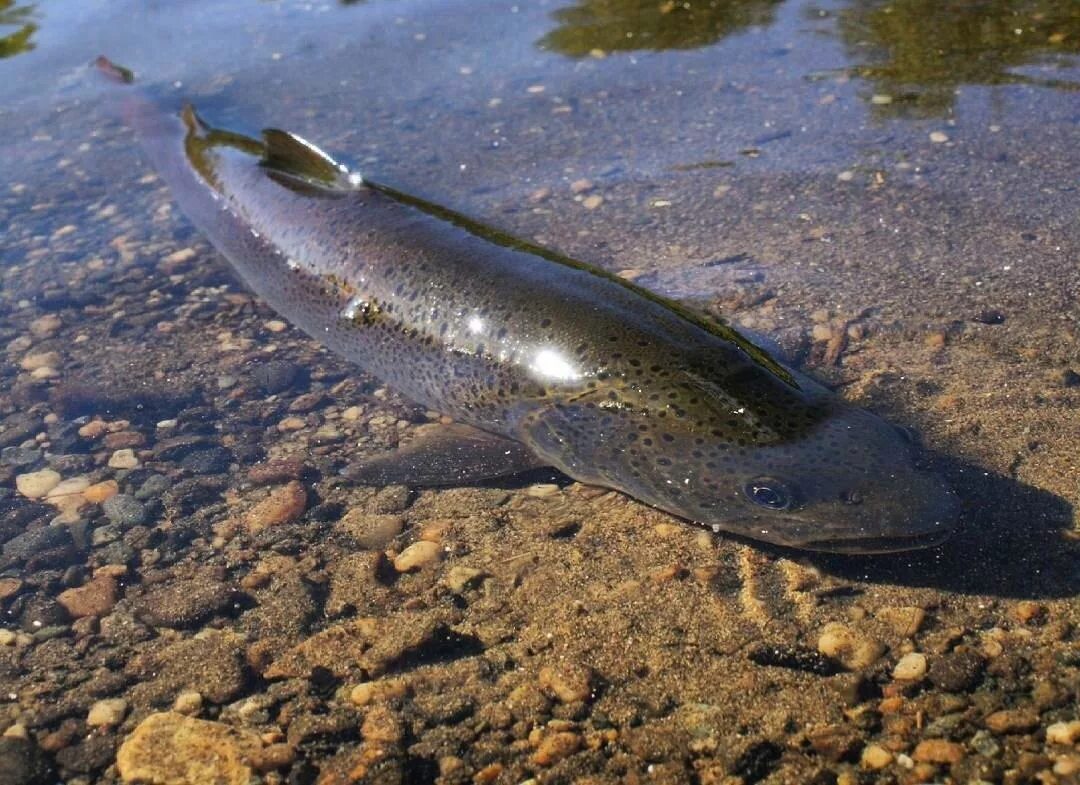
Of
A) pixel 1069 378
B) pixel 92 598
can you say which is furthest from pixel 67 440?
pixel 1069 378

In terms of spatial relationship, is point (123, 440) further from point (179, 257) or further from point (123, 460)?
point (179, 257)

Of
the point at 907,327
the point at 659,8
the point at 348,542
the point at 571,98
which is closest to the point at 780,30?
the point at 659,8

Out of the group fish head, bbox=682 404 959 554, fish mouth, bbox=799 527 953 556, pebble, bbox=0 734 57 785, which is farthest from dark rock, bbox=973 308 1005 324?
pebble, bbox=0 734 57 785

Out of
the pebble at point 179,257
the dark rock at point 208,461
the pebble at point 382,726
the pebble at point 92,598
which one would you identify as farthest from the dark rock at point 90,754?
the pebble at point 179,257

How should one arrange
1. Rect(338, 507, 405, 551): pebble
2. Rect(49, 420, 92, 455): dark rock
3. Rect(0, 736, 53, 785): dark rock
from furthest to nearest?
Rect(49, 420, 92, 455): dark rock
Rect(338, 507, 405, 551): pebble
Rect(0, 736, 53, 785): dark rock

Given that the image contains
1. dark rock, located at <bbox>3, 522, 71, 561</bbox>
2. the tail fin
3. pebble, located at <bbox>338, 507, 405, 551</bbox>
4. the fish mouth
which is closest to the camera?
the fish mouth

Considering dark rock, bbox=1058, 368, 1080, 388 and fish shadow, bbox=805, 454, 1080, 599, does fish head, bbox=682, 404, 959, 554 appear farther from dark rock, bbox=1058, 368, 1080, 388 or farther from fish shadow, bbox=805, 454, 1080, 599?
dark rock, bbox=1058, 368, 1080, 388

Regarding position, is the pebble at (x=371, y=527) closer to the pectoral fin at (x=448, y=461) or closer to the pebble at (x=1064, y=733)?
the pectoral fin at (x=448, y=461)
